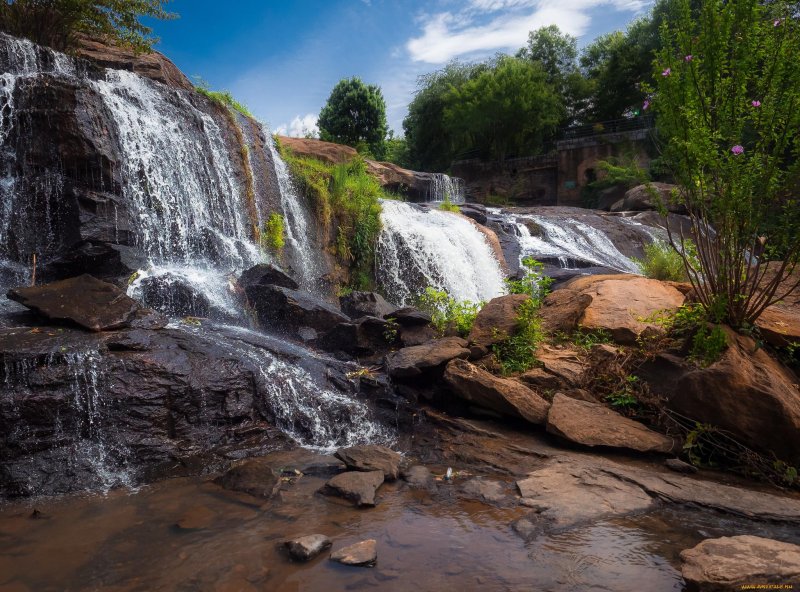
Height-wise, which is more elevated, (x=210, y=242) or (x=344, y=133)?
(x=344, y=133)

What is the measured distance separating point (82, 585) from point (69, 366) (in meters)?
2.44

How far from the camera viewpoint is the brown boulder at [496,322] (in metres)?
5.96

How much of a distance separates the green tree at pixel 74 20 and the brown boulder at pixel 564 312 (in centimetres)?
1005

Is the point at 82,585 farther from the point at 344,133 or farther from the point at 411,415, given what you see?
the point at 344,133

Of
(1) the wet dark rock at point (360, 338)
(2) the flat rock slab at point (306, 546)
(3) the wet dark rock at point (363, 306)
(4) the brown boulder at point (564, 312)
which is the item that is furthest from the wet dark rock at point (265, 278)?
(2) the flat rock slab at point (306, 546)

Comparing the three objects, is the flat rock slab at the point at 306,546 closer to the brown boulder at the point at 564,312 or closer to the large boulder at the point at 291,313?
the brown boulder at the point at 564,312

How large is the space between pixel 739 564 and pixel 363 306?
6543mm

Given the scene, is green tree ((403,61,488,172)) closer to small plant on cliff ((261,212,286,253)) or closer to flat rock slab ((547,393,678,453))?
small plant on cliff ((261,212,286,253))

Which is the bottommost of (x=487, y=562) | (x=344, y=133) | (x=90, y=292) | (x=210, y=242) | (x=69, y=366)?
(x=487, y=562)

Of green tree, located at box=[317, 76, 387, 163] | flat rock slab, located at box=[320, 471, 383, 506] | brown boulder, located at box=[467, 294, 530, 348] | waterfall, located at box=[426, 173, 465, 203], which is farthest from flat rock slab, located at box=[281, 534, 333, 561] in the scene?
green tree, located at box=[317, 76, 387, 163]

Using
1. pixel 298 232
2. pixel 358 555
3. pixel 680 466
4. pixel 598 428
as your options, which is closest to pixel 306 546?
pixel 358 555

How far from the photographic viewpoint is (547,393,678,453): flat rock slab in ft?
15.2

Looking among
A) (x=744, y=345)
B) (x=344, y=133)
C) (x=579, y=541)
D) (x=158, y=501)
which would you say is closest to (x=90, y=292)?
(x=158, y=501)

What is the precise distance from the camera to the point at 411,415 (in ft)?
18.7
